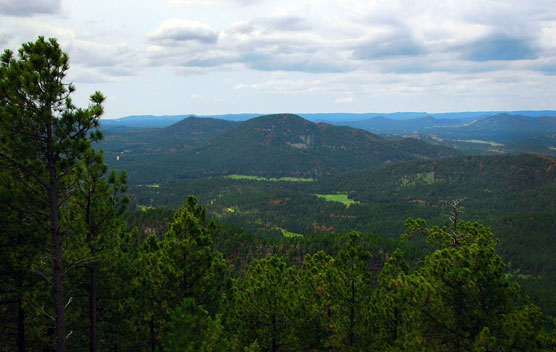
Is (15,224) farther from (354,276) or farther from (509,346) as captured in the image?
(509,346)

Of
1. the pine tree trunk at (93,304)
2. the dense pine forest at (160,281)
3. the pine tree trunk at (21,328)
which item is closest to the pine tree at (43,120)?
the dense pine forest at (160,281)

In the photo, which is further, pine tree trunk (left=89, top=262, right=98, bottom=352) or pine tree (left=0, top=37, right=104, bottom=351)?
pine tree trunk (left=89, top=262, right=98, bottom=352)

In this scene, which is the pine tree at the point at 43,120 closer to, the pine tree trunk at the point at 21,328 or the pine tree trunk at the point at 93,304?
the pine tree trunk at the point at 93,304

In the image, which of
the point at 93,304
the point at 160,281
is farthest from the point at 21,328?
the point at 160,281

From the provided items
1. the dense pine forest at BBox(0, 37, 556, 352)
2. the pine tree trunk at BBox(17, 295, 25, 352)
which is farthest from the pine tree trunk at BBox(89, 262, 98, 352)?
the pine tree trunk at BBox(17, 295, 25, 352)

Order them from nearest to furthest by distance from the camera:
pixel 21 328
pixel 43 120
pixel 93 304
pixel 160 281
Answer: pixel 43 120
pixel 160 281
pixel 93 304
pixel 21 328

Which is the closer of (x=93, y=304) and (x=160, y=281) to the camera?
(x=160, y=281)

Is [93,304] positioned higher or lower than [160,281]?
lower

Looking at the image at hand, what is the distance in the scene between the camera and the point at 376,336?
26.2m

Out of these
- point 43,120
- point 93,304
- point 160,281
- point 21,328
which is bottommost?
point 21,328

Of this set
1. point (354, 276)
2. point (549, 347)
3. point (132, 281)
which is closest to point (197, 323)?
point (132, 281)

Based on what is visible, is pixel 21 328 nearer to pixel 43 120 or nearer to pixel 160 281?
pixel 160 281

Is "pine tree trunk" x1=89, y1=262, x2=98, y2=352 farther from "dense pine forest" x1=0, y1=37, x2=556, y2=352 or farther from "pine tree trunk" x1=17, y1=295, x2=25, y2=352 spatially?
"pine tree trunk" x1=17, y1=295, x2=25, y2=352

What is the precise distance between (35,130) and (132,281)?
13.4 meters
